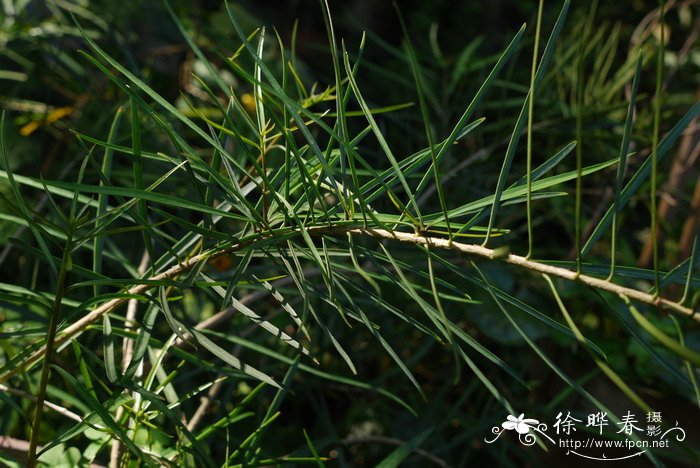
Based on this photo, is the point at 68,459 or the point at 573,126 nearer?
the point at 68,459

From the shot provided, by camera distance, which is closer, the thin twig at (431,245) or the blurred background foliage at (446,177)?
the thin twig at (431,245)

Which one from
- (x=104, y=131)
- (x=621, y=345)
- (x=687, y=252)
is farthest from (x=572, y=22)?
(x=104, y=131)

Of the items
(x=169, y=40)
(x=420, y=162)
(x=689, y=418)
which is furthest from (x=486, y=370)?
(x=169, y=40)

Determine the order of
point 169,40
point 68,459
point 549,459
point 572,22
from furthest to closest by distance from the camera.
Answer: point 572,22, point 169,40, point 549,459, point 68,459

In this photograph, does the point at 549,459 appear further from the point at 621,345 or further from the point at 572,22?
the point at 572,22

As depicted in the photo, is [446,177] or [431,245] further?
[446,177]

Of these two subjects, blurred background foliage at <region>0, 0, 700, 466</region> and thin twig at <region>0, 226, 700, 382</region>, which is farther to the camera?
blurred background foliage at <region>0, 0, 700, 466</region>

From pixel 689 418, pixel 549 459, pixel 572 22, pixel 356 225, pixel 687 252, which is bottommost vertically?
pixel 549 459

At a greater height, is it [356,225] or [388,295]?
[356,225]

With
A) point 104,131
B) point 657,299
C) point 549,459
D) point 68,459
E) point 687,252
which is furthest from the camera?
point 687,252
